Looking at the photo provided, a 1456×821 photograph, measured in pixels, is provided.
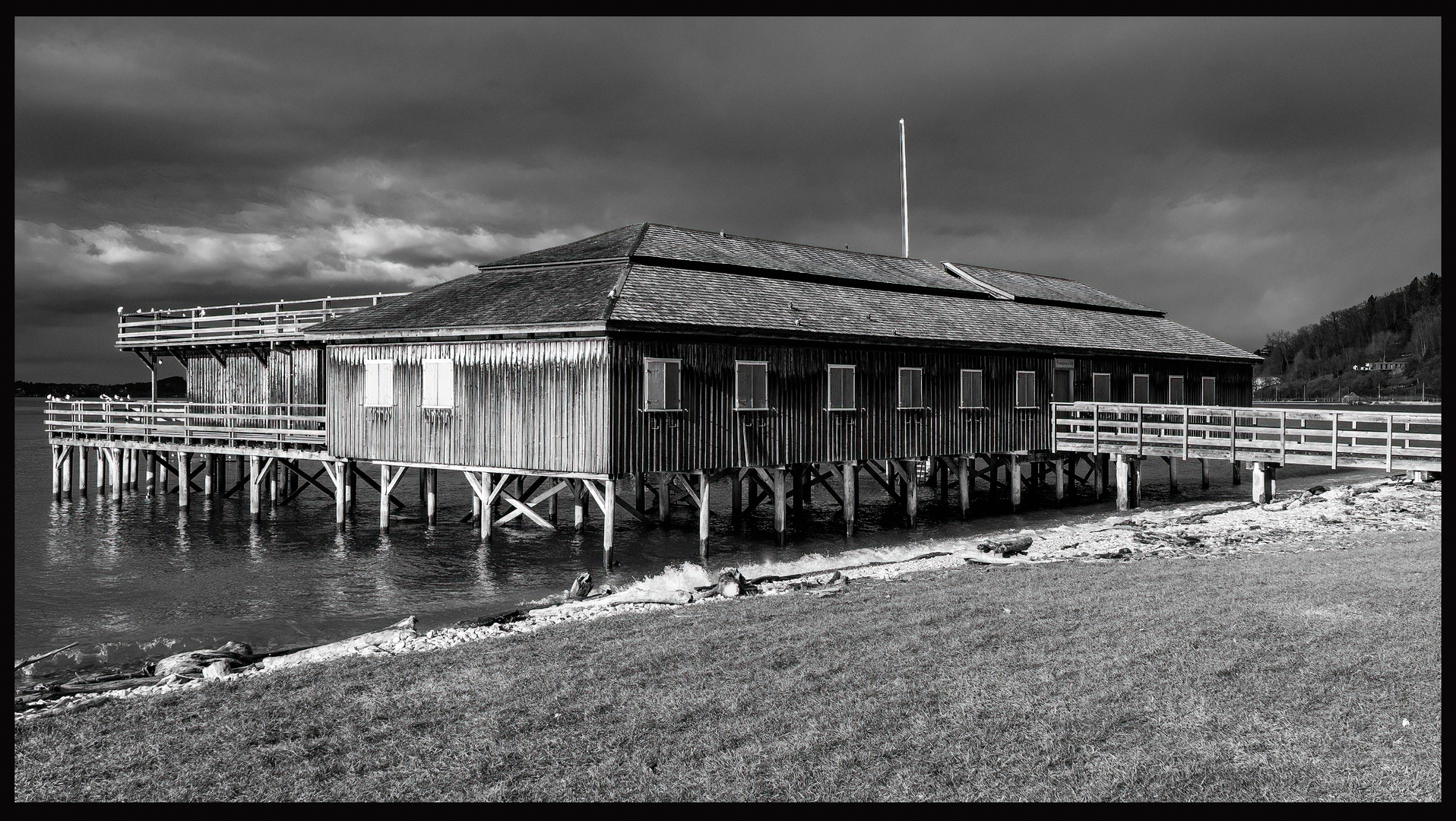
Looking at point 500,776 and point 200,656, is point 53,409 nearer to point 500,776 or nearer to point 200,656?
point 200,656

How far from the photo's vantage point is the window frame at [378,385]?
2650 centimetres

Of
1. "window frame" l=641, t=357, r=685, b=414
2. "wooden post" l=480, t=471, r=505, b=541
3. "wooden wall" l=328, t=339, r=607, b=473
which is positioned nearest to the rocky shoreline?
"wooden wall" l=328, t=339, r=607, b=473

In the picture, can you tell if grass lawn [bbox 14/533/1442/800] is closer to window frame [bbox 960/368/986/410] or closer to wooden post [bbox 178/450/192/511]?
window frame [bbox 960/368/986/410]

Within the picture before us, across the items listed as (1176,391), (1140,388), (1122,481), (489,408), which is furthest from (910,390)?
(1176,391)

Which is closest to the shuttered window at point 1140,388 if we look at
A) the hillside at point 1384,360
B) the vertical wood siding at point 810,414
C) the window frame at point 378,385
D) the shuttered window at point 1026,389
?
the vertical wood siding at point 810,414

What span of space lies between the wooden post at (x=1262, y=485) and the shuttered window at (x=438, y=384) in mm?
20827

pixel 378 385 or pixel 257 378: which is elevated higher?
pixel 257 378

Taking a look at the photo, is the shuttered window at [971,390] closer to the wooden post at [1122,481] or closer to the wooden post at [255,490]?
the wooden post at [1122,481]

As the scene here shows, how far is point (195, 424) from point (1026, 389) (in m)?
29.0

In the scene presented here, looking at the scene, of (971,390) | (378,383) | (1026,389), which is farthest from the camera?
(1026,389)

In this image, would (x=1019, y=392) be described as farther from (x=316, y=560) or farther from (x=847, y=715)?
(x=847, y=715)

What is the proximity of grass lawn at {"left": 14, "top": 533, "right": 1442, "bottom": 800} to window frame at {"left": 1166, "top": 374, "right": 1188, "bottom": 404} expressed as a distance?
84.6ft

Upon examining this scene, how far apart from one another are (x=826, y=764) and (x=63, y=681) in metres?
10.2

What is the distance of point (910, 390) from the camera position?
1135 inches
